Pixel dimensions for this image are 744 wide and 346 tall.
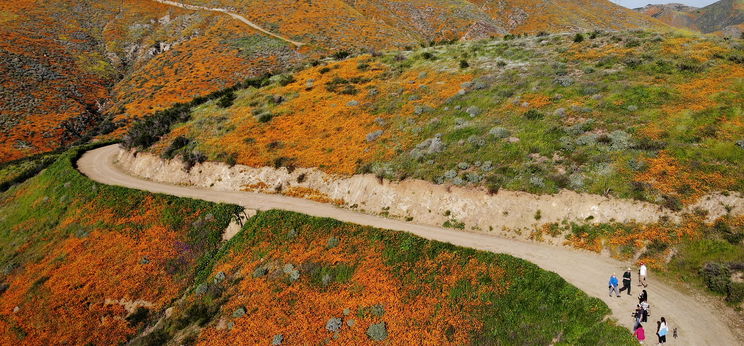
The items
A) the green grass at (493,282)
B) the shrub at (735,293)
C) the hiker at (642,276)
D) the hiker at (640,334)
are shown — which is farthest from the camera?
the hiker at (642,276)

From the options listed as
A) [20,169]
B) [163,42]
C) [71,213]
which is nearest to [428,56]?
[71,213]

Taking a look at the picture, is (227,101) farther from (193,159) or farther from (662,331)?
(662,331)

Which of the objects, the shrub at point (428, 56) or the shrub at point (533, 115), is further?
the shrub at point (428, 56)

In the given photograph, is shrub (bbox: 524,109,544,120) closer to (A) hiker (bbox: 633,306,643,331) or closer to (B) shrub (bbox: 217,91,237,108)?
(A) hiker (bbox: 633,306,643,331)

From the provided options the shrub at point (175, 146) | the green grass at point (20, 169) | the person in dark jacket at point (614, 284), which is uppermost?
the person in dark jacket at point (614, 284)

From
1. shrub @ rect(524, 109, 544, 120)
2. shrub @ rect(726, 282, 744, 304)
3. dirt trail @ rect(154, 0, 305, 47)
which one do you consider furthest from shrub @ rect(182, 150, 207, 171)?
dirt trail @ rect(154, 0, 305, 47)

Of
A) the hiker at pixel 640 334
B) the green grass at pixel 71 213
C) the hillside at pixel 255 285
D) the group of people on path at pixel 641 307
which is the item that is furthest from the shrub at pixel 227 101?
the hiker at pixel 640 334

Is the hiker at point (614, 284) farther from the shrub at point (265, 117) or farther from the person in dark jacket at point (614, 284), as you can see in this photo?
the shrub at point (265, 117)
